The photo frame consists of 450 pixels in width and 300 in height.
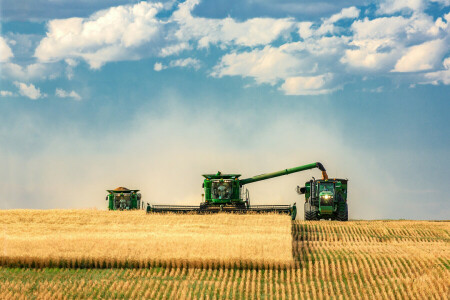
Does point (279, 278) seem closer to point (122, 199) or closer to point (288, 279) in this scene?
point (288, 279)

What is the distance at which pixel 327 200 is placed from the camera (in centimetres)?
4284

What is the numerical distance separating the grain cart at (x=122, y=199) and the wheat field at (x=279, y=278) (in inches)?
757

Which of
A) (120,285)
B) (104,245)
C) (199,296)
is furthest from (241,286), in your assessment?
(104,245)

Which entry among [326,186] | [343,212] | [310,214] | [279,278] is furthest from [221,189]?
[279,278]

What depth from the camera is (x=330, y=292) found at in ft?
76.1

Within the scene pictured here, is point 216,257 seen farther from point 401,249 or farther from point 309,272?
point 401,249

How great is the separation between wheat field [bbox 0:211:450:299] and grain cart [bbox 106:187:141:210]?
63.1 ft

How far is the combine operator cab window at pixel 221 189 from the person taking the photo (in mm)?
46062

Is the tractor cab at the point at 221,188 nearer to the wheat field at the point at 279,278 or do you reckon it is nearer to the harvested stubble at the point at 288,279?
the wheat field at the point at 279,278

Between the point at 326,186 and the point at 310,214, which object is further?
the point at 310,214

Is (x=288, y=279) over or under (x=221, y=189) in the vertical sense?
under

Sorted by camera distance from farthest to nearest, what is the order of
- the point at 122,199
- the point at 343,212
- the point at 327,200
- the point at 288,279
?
the point at 122,199 → the point at 343,212 → the point at 327,200 → the point at 288,279

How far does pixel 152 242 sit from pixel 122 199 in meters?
20.9

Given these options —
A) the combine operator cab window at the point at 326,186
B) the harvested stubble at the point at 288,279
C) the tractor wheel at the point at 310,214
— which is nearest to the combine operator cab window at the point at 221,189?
the tractor wheel at the point at 310,214
